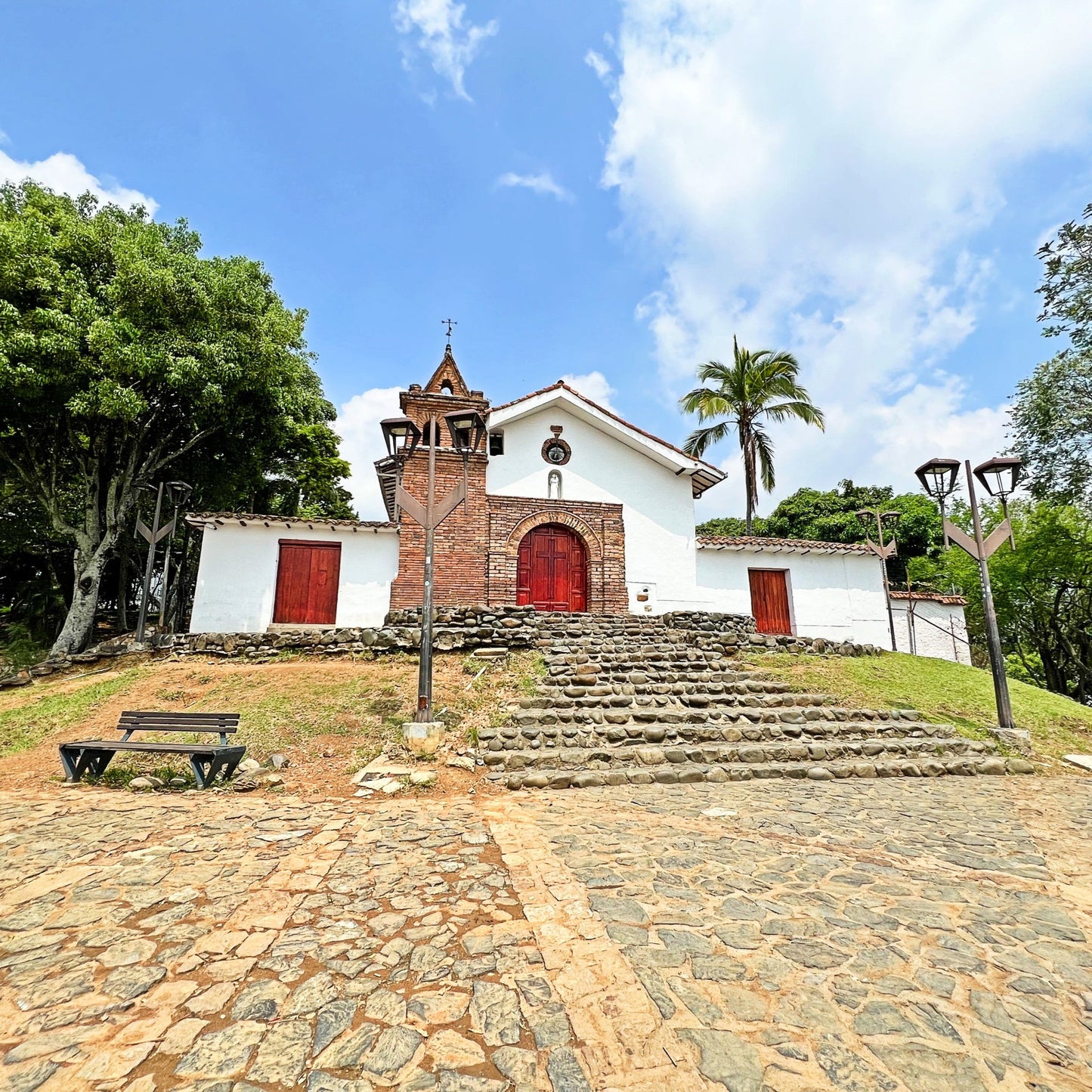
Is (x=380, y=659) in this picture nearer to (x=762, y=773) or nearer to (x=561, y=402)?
(x=762, y=773)

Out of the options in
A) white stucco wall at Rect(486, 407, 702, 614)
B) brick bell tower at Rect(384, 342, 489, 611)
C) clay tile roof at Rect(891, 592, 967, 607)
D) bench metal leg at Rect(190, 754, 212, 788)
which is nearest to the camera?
bench metal leg at Rect(190, 754, 212, 788)

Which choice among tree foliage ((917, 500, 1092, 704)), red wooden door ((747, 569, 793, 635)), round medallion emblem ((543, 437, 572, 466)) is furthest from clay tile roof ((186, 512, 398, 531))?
tree foliage ((917, 500, 1092, 704))

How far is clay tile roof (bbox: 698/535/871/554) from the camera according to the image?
625 inches

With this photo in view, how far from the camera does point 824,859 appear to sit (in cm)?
402

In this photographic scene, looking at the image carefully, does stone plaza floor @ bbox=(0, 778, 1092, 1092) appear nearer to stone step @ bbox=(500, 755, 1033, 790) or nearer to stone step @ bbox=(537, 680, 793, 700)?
stone step @ bbox=(500, 755, 1033, 790)

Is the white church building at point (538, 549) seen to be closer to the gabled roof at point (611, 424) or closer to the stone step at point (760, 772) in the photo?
the gabled roof at point (611, 424)

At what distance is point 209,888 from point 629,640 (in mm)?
9652

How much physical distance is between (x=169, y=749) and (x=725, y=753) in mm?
6719

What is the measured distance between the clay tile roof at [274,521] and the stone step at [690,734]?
7.90 meters

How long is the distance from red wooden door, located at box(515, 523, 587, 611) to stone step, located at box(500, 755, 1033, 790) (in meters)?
7.97

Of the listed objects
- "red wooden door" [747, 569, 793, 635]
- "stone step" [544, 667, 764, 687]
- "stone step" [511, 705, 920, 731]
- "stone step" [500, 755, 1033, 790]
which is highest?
"red wooden door" [747, 569, 793, 635]

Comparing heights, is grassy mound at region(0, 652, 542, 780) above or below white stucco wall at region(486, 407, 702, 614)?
below

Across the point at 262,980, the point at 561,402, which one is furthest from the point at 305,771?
the point at 561,402

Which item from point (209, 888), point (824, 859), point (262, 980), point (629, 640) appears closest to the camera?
point (262, 980)
